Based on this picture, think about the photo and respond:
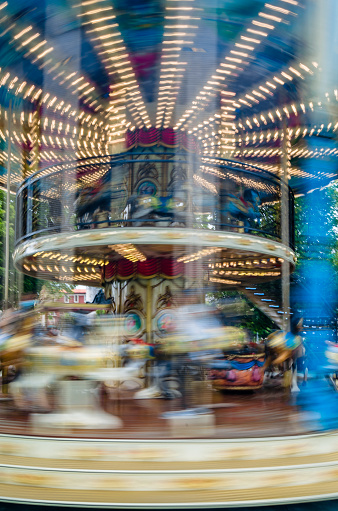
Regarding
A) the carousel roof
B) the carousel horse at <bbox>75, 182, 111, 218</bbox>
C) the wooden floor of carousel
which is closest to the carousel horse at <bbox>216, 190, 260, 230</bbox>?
the carousel roof

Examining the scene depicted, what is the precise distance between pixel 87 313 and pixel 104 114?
479 cm

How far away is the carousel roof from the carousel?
4 centimetres

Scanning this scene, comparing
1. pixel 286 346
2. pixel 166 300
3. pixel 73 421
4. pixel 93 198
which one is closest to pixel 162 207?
pixel 93 198

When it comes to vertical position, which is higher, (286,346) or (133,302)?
(133,302)

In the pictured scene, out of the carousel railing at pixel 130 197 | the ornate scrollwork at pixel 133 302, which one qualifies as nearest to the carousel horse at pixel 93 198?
the carousel railing at pixel 130 197

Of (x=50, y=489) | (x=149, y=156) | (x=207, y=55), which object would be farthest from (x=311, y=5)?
(x=50, y=489)

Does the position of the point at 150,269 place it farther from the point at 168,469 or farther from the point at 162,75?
the point at 168,469

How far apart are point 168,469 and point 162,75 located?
240 inches

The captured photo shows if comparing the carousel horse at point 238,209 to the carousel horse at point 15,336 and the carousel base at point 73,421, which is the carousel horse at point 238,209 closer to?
the carousel horse at point 15,336

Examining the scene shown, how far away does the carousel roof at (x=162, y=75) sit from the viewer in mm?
5855

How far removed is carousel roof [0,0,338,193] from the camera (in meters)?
5.86

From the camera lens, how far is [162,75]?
25.7 ft

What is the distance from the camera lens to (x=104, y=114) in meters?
9.53

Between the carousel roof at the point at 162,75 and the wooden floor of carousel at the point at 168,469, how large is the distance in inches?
162
